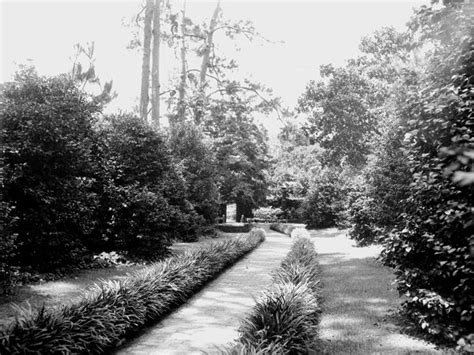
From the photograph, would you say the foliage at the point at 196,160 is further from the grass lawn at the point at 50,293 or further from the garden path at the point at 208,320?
the grass lawn at the point at 50,293

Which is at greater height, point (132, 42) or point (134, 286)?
point (132, 42)

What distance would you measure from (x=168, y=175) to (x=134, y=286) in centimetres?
808

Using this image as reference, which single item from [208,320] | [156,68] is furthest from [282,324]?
[156,68]

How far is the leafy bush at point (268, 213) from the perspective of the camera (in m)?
38.7

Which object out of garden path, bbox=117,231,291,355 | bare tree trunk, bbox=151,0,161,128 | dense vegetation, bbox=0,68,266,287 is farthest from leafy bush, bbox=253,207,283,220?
garden path, bbox=117,231,291,355

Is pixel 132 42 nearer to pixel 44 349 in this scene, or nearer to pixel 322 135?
pixel 322 135

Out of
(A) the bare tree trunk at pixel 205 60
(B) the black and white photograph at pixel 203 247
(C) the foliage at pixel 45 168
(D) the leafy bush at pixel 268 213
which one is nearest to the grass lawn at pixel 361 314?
(B) the black and white photograph at pixel 203 247

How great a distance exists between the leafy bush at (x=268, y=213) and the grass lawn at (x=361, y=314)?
26624 millimetres

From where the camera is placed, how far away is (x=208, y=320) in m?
6.73

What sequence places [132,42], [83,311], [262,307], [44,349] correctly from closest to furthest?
[44,349] → [83,311] → [262,307] → [132,42]

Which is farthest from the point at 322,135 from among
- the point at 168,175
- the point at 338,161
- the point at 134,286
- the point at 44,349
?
the point at 44,349

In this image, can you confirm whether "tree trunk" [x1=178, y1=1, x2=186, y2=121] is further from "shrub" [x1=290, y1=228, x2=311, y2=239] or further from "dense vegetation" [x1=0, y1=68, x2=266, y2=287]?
"shrub" [x1=290, y1=228, x2=311, y2=239]

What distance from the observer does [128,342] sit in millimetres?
5629

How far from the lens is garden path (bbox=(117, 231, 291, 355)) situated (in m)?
5.41
